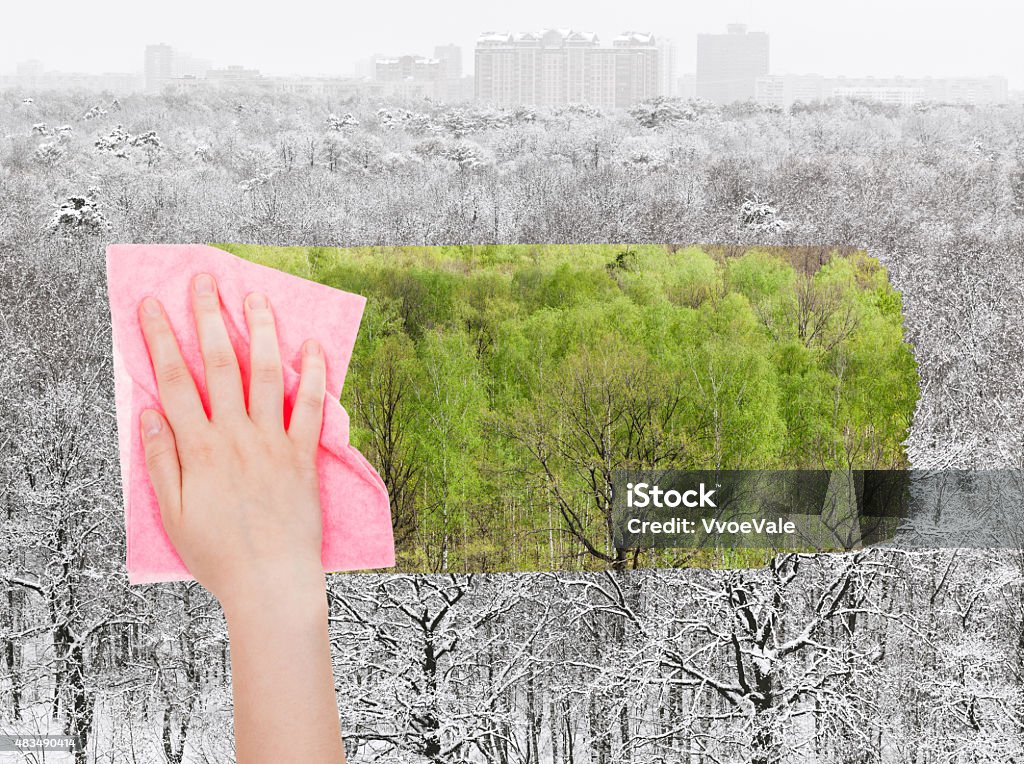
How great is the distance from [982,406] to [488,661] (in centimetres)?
231

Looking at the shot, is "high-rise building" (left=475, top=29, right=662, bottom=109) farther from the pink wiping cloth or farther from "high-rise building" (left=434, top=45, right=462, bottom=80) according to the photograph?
the pink wiping cloth

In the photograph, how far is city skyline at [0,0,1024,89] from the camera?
3.32m

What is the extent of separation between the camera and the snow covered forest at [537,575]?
3.36 m

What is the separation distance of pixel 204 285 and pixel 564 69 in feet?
7.69

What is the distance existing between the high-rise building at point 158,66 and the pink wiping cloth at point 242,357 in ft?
6.84

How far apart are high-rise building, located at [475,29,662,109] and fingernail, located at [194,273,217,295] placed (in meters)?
2.18

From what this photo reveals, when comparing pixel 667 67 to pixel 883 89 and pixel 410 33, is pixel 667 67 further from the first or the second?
pixel 410 33

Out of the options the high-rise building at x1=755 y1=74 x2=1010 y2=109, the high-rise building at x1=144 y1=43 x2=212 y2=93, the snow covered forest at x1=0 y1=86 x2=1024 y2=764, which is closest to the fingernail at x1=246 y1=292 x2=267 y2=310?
the snow covered forest at x1=0 y1=86 x2=1024 y2=764

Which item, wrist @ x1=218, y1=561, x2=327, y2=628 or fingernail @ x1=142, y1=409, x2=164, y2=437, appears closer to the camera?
wrist @ x1=218, y1=561, x2=327, y2=628

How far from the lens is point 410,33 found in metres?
3.37

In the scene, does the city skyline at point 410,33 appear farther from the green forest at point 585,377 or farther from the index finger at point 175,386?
the index finger at point 175,386

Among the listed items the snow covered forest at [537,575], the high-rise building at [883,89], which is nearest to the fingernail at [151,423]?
the snow covered forest at [537,575]

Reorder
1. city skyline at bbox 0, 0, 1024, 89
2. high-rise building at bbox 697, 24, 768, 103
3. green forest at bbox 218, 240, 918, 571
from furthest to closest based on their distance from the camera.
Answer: high-rise building at bbox 697, 24, 768, 103 < city skyline at bbox 0, 0, 1024, 89 < green forest at bbox 218, 240, 918, 571

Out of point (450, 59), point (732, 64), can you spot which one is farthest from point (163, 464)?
point (732, 64)
